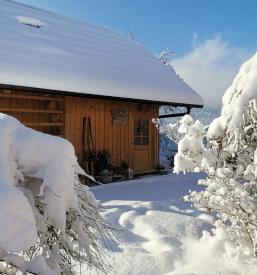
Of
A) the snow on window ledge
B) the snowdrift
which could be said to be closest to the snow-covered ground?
the snowdrift

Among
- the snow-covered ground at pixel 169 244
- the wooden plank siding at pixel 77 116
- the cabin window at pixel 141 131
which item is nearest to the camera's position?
the snow-covered ground at pixel 169 244

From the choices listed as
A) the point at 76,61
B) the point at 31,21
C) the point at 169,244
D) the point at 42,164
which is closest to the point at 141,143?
the point at 76,61

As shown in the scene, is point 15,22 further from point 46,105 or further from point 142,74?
point 142,74

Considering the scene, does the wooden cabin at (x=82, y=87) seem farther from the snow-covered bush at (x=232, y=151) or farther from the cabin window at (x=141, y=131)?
the snow-covered bush at (x=232, y=151)

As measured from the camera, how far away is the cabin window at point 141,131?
40.9 feet

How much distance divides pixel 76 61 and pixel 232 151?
829cm

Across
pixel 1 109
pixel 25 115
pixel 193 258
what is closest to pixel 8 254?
pixel 193 258

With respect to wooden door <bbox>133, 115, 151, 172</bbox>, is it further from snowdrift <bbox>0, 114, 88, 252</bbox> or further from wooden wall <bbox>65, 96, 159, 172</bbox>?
snowdrift <bbox>0, 114, 88, 252</bbox>

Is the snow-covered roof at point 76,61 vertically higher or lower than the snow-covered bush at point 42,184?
higher

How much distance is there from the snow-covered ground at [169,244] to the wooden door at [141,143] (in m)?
5.66

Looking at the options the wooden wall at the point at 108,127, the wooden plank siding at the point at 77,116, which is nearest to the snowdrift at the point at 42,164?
the wooden plank siding at the point at 77,116

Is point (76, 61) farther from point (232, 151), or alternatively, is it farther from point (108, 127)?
point (232, 151)

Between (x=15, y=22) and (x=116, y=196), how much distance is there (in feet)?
21.8

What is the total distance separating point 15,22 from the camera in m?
11.8
